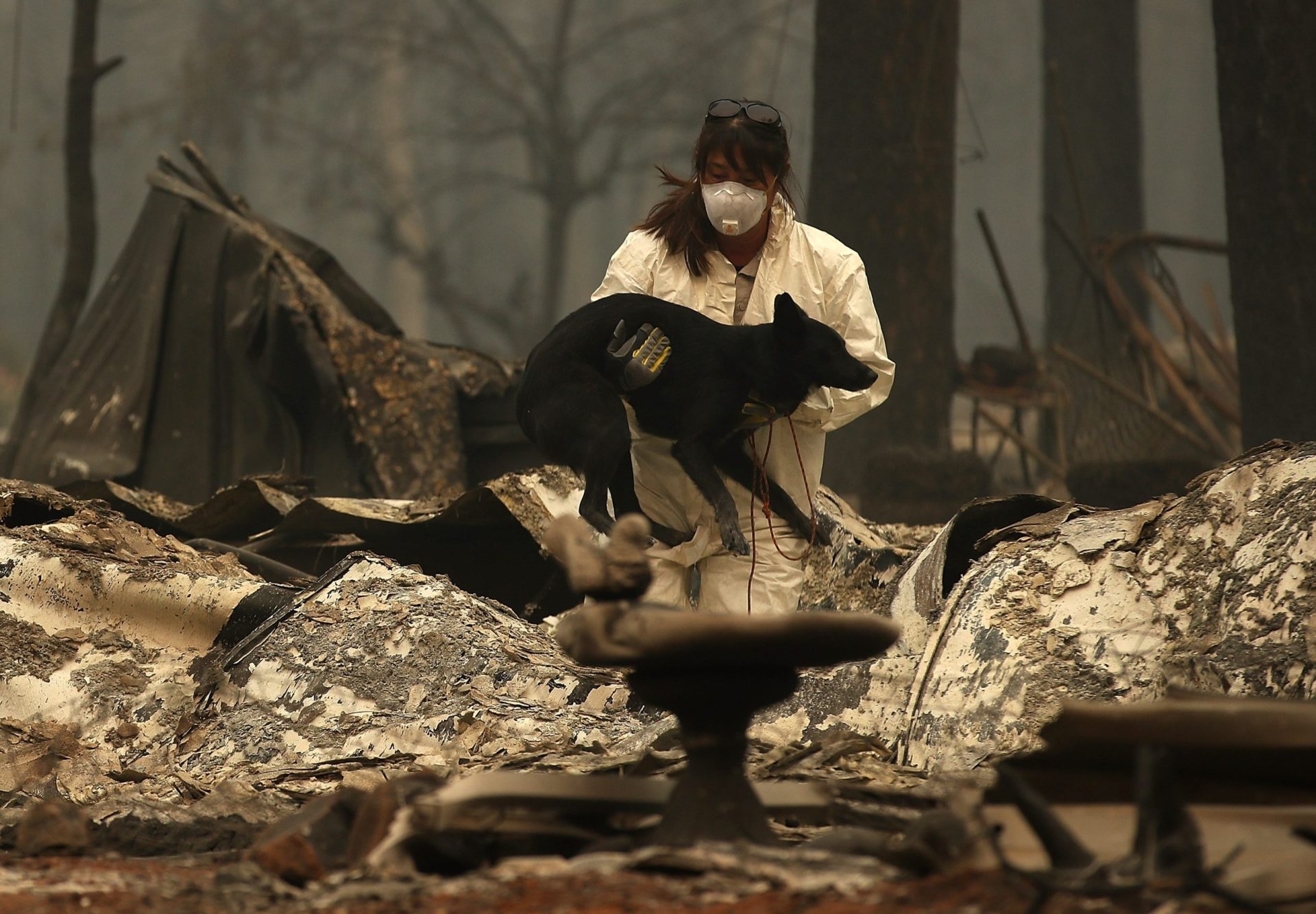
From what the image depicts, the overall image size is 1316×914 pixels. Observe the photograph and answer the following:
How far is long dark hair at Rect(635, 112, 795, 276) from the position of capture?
3.89 meters

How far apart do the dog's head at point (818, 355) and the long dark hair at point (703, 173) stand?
0.47 metres

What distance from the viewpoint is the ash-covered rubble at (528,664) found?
360cm

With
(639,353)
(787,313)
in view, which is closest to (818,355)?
(787,313)

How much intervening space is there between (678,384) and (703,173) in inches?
24.2

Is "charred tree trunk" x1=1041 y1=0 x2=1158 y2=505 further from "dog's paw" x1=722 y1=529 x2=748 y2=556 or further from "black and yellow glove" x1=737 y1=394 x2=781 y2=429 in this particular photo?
"dog's paw" x1=722 y1=529 x2=748 y2=556

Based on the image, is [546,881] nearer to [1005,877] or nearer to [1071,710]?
[1005,877]

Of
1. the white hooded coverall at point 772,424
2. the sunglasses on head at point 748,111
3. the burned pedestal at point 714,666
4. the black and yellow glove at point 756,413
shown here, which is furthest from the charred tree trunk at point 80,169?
the burned pedestal at point 714,666

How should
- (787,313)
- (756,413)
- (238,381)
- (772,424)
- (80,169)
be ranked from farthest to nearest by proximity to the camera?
(80,169) → (238,381) → (772,424) → (756,413) → (787,313)

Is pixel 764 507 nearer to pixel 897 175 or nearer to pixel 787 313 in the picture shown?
pixel 787 313

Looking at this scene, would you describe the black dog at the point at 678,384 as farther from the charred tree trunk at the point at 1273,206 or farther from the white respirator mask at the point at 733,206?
the charred tree trunk at the point at 1273,206

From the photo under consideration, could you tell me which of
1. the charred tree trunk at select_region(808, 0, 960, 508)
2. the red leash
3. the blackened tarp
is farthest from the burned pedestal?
the charred tree trunk at select_region(808, 0, 960, 508)

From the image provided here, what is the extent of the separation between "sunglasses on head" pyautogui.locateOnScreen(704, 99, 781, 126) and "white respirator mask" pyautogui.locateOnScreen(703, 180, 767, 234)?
18 centimetres

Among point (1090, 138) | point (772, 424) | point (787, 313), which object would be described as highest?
point (1090, 138)

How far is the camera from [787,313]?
361 centimetres
